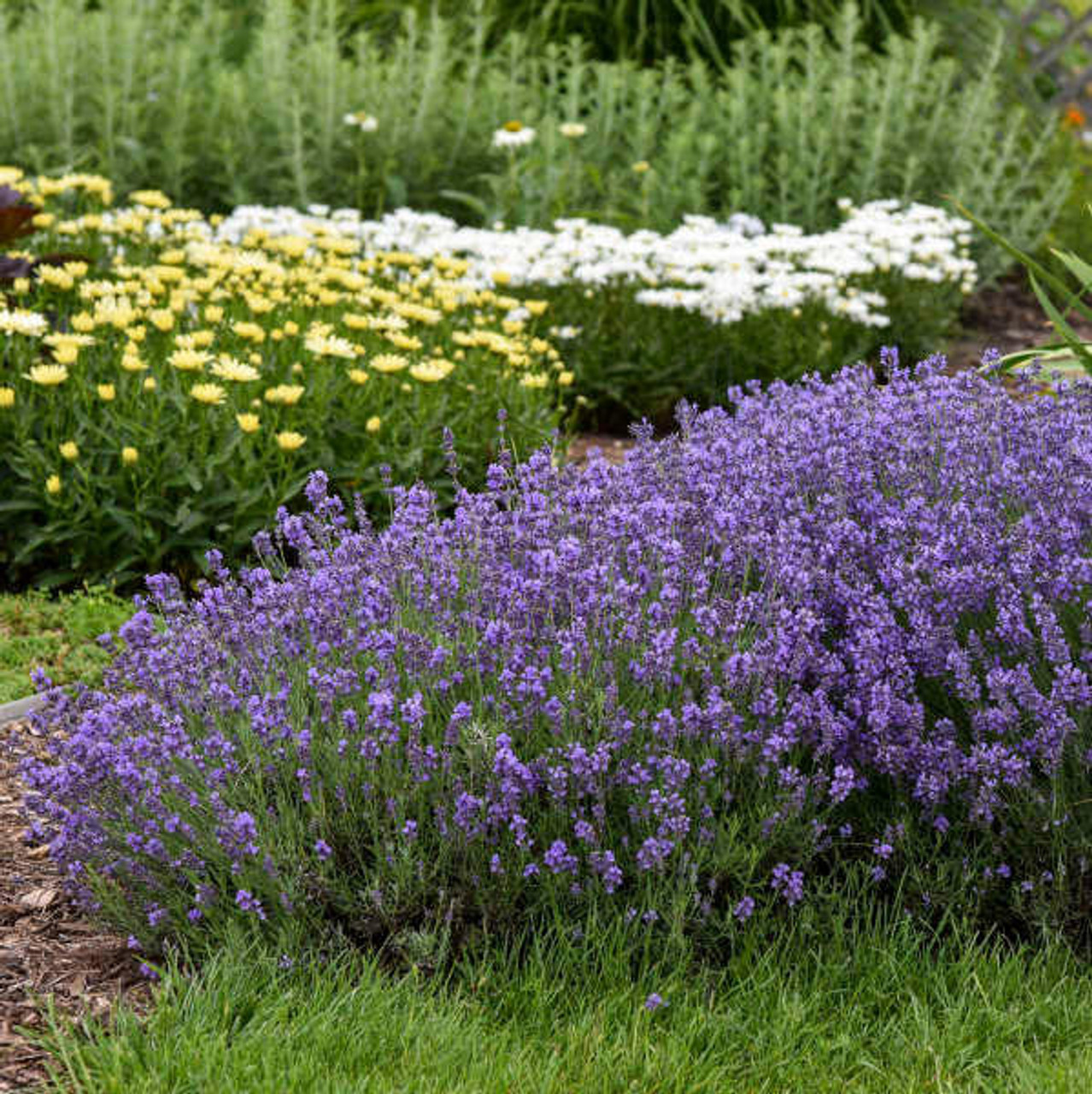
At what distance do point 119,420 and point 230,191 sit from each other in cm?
427

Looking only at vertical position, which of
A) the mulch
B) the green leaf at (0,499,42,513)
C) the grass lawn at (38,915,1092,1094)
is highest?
the grass lawn at (38,915,1092,1094)

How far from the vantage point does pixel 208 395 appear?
461cm

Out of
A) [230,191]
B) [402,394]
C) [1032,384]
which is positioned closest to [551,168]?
→ [230,191]

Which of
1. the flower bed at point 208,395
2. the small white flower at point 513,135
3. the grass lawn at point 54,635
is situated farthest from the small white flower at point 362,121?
the grass lawn at point 54,635

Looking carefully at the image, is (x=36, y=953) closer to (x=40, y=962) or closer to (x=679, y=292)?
(x=40, y=962)

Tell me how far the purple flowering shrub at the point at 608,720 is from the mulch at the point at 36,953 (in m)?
0.11

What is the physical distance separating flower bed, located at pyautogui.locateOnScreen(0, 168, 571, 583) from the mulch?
3.73 feet

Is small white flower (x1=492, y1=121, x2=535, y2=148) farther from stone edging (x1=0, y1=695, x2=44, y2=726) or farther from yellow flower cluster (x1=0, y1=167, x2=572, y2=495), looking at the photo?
stone edging (x1=0, y1=695, x2=44, y2=726)

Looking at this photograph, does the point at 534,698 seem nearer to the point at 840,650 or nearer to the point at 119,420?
the point at 840,650

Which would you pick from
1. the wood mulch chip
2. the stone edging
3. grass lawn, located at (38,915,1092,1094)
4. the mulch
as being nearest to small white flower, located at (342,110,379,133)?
the stone edging

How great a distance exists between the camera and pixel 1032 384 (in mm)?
3990

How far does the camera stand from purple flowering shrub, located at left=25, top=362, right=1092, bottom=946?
278 cm

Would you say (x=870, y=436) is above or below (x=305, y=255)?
above

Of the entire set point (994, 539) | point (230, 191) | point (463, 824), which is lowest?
point (230, 191)
